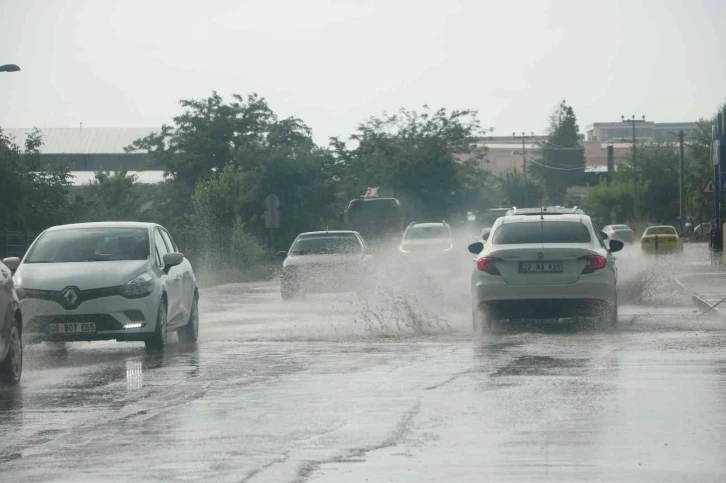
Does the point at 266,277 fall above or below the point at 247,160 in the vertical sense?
below

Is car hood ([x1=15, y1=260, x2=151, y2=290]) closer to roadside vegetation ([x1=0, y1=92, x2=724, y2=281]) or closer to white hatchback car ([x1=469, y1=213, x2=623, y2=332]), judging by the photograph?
white hatchback car ([x1=469, y1=213, x2=623, y2=332])

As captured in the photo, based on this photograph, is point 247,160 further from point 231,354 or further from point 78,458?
point 78,458

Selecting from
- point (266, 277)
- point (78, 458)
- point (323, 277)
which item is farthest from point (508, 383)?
point (266, 277)

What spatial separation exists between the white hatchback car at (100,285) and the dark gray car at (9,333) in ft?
5.89

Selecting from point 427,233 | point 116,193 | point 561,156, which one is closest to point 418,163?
point 116,193

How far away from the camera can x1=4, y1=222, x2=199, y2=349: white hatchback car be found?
52.3 feet

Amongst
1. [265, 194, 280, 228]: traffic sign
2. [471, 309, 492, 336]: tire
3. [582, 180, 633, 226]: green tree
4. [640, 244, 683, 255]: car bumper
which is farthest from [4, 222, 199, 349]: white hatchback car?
[582, 180, 633, 226]: green tree

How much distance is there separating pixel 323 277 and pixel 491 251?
1308cm

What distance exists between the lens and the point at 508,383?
1214cm

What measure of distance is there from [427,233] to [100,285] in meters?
27.4

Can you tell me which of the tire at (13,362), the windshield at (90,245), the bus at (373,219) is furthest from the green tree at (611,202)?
the tire at (13,362)

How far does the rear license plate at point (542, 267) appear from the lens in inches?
704

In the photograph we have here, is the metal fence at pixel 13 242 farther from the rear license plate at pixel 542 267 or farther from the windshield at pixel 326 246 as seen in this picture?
the rear license plate at pixel 542 267

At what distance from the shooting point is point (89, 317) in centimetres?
1596
